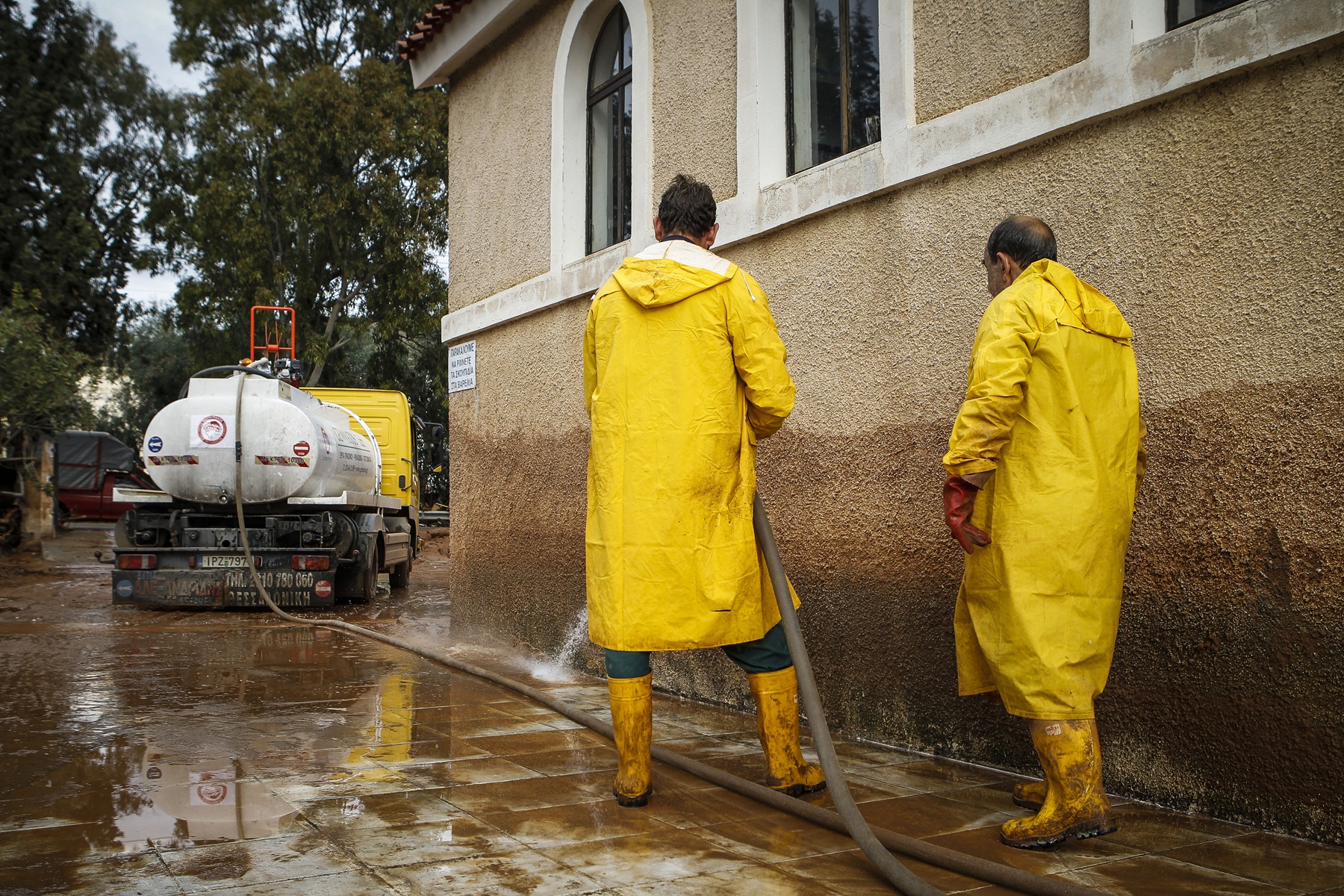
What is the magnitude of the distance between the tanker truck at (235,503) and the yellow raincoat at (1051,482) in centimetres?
871

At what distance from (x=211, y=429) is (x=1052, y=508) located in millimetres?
9224

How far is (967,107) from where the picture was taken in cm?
453

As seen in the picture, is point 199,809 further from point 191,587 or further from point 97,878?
point 191,587

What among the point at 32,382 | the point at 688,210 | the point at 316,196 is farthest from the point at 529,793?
the point at 316,196

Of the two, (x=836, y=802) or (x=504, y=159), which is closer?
(x=836, y=802)

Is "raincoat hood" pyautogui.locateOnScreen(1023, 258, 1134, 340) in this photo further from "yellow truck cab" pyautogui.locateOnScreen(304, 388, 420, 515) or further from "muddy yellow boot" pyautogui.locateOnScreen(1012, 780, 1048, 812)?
"yellow truck cab" pyautogui.locateOnScreen(304, 388, 420, 515)

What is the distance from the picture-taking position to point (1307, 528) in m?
3.37

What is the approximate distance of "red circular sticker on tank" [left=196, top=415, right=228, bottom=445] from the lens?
10.7 metres

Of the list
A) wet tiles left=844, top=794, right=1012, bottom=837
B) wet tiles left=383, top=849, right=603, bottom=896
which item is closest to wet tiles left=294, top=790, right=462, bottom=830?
wet tiles left=383, top=849, right=603, bottom=896

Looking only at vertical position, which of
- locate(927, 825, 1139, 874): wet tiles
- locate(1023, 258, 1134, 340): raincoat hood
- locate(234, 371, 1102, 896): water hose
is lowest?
locate(927, 825, 1139, 874): wet tiles

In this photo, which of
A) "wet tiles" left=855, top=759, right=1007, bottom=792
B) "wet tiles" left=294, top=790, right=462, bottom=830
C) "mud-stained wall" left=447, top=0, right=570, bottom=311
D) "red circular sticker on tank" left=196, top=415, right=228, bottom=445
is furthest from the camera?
"red circular sticker on tank" left=196, top=415, right=228, bottom=445

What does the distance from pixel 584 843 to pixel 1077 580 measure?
1.63 metres

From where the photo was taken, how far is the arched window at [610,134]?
756 centimetres

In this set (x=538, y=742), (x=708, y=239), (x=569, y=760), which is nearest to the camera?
(x=708, y=239)
